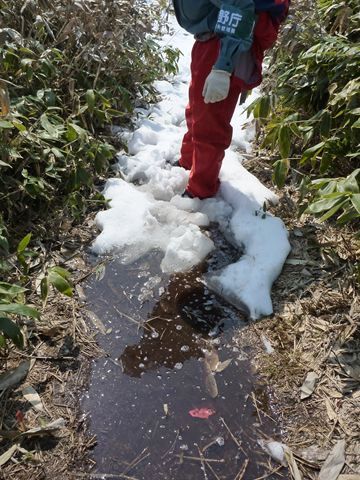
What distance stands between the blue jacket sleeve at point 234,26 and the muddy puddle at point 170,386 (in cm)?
108

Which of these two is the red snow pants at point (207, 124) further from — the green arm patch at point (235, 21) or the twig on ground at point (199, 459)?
the twig on ground at point (199, 459)

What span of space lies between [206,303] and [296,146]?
1.35 meters

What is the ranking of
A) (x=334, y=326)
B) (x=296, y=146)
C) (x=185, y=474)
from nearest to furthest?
(x=185, y=474) → (x=334, y=326) → (x=296, y=146)

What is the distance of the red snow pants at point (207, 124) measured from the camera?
2330mm

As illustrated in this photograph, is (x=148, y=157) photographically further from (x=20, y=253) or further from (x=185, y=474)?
(x=185, y=474)

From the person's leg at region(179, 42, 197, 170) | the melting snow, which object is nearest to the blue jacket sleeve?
the person's leg at region(179, 42, 197, 170)

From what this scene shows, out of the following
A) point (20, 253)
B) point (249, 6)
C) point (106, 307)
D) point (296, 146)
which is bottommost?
point (106, 307)

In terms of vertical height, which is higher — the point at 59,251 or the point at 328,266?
the point at 328,266

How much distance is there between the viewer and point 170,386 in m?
1.77

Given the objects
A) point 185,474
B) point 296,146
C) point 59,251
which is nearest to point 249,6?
point 296,146

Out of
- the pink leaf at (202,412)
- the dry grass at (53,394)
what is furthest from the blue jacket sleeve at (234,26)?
the pink leaf at (202,412)

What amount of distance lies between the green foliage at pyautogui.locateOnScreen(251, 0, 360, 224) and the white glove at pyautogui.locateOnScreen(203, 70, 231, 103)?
0.47m

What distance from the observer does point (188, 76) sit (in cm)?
419

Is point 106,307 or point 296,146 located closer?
point 106,307
